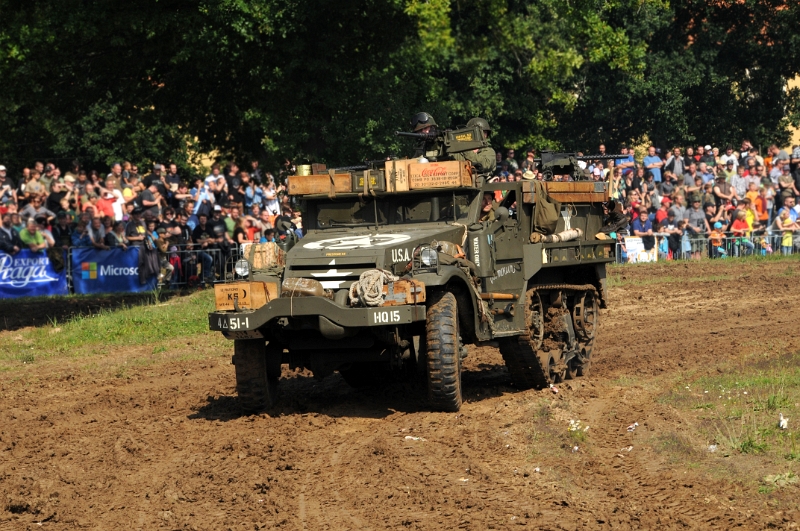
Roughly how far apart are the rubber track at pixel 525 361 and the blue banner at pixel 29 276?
41.8ft

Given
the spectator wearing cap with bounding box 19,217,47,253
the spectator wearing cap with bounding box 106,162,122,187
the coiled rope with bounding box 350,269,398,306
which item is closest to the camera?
the coiled rope with bounding box 350,269,398,306

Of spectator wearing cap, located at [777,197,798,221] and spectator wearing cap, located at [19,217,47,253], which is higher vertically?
spectator wearing cap, located at [19,217,47,253]

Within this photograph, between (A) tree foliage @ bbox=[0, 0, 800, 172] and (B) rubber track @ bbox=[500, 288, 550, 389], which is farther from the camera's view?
(A) tree foliage @ bbox=[0, 0, 800, 172]

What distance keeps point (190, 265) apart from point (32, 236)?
2.98m

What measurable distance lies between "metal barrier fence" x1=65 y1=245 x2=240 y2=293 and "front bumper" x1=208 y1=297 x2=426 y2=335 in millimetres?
12534

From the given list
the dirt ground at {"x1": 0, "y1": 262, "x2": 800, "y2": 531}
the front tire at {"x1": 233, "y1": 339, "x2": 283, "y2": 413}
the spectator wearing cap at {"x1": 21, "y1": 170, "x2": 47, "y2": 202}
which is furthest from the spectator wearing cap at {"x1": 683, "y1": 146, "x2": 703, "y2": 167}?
the front tire at {"x1": 233, "y1": 339, "x2": 283, "y2": 413}

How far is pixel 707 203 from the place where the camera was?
2803 centimetres

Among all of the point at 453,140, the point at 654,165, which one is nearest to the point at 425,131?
the point at 453,140

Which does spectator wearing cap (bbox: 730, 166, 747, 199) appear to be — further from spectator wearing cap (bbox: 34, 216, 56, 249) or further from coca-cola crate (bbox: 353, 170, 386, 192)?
coca-cola crate (bbox: 353, 170, 386, 192)

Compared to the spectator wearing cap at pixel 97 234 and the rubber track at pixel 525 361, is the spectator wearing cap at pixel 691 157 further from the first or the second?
the rubber track at pixel 525 361

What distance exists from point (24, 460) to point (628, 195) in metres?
19.2

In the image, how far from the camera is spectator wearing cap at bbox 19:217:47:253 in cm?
2297

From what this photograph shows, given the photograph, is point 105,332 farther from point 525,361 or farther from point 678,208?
point 678,208

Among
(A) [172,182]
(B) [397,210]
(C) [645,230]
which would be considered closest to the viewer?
(B) [397,210]
